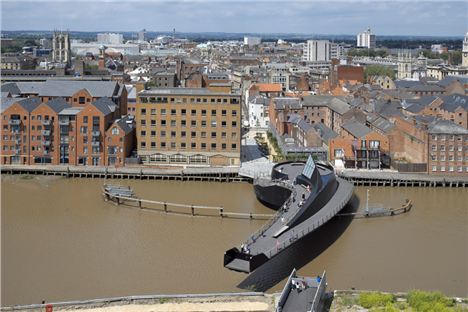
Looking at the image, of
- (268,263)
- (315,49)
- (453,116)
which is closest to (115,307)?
(268,263)

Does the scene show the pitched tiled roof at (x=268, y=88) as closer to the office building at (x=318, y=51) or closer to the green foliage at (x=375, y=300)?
the green foliage at (x=375, y=300)

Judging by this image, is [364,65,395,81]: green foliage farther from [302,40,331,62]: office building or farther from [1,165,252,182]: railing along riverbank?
[1,165,252,182]: railing along riverbank

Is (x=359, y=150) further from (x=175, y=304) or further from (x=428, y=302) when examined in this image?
(x=175, y=304)

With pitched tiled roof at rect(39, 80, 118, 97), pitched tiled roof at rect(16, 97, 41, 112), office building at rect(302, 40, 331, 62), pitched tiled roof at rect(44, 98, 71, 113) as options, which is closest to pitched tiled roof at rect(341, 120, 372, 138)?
pitched tiled roof at rect(39, 80, 118, 97)

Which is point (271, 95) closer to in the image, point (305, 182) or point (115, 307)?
point (305, 182)

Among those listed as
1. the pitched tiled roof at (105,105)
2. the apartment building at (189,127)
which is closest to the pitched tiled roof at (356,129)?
the apartment building at (189,127)
